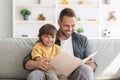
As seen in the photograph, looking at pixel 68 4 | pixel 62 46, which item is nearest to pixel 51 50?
pixel 62 46

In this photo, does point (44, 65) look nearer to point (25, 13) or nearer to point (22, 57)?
point (22, 57)

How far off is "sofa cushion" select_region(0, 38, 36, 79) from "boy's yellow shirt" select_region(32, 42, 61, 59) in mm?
165

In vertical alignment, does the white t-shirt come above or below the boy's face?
below

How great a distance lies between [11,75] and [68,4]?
2.92m

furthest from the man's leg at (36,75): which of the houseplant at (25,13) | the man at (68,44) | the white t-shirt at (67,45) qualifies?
the houseplant at (25,13)

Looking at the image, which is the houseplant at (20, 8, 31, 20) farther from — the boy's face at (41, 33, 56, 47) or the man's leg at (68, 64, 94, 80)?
the man's leg at (68, 64, 94, 80)

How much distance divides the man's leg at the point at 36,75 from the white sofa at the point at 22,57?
0.29 meters

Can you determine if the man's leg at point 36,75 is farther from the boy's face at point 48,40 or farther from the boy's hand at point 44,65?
the boy's face at point 48,40

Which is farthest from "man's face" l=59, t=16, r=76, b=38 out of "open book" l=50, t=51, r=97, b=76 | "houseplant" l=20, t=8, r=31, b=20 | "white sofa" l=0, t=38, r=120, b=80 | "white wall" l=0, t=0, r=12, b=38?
"white wall" l=0, t=0, r=12, b=38

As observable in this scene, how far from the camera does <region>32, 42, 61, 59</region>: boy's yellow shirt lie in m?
2.08

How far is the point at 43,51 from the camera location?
2.12m

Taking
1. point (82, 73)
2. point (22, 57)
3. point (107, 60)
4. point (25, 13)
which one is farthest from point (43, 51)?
point (25, 13)

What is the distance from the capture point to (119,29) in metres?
5.16

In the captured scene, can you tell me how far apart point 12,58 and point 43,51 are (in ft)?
0.97
